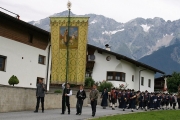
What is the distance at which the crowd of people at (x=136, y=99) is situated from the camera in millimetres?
29837

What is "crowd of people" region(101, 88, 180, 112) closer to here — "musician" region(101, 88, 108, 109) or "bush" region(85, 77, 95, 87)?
"musician" region(101, 88, 108, 109)

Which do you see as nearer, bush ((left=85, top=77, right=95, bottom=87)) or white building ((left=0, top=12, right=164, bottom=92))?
white building ((left=0, top=12, right=164, bottom=92))

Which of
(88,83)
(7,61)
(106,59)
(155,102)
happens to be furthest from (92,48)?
(7,61)

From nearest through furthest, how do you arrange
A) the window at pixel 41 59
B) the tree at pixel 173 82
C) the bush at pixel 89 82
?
the window at pixel 41 59 → the bush at pixel 89 82 → the tree at pixel 173 82

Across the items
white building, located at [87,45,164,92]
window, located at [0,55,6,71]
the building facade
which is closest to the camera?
the building facade

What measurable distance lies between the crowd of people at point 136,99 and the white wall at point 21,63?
6.06 metres

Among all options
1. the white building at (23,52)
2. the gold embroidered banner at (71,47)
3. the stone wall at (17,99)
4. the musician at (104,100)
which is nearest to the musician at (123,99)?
the musician at (104,100)

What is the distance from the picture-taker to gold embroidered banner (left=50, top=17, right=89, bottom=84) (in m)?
23.9

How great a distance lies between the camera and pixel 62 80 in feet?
84.1

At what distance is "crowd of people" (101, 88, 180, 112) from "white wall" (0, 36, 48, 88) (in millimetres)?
6062

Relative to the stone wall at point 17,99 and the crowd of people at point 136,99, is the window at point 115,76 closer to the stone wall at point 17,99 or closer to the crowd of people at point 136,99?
the crowd of people at point 136,99

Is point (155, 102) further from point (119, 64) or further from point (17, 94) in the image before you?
point (17, 94)

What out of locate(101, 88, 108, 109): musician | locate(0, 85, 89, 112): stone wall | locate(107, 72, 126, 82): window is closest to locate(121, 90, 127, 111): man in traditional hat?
locate(101, 88, 108, 109): musician

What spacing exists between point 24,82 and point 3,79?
10.9 feet
